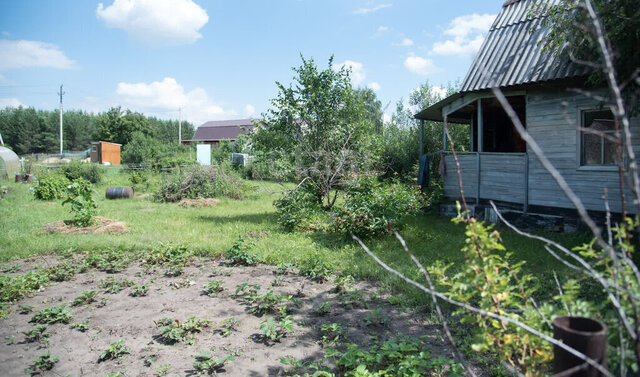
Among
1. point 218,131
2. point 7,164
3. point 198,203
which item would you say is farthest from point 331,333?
point 218,131

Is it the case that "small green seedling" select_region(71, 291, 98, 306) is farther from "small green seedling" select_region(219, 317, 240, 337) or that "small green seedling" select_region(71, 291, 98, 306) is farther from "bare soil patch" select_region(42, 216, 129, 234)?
"bare soil patch" select_region(42, 216, 129, 234)

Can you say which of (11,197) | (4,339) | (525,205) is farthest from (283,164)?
(11,197)

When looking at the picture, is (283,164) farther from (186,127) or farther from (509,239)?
(186,127)

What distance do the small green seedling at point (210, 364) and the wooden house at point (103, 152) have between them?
4708 centimetres

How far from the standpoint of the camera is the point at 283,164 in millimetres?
11977

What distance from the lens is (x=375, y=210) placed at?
8.14 m

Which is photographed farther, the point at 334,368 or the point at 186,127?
the point at 186,127

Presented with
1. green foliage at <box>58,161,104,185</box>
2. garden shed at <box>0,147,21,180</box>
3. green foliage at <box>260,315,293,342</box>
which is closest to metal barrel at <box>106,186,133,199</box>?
green foliage at <box>58,161,104,185</box>

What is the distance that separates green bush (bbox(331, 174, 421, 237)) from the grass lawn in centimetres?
30

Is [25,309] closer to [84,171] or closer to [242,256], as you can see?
[242,256]

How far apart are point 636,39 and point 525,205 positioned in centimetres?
431

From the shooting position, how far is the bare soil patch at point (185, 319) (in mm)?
3613

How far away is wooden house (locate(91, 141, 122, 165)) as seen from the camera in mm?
45500

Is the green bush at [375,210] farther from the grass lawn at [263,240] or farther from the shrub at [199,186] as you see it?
the shrub at [199,186]
